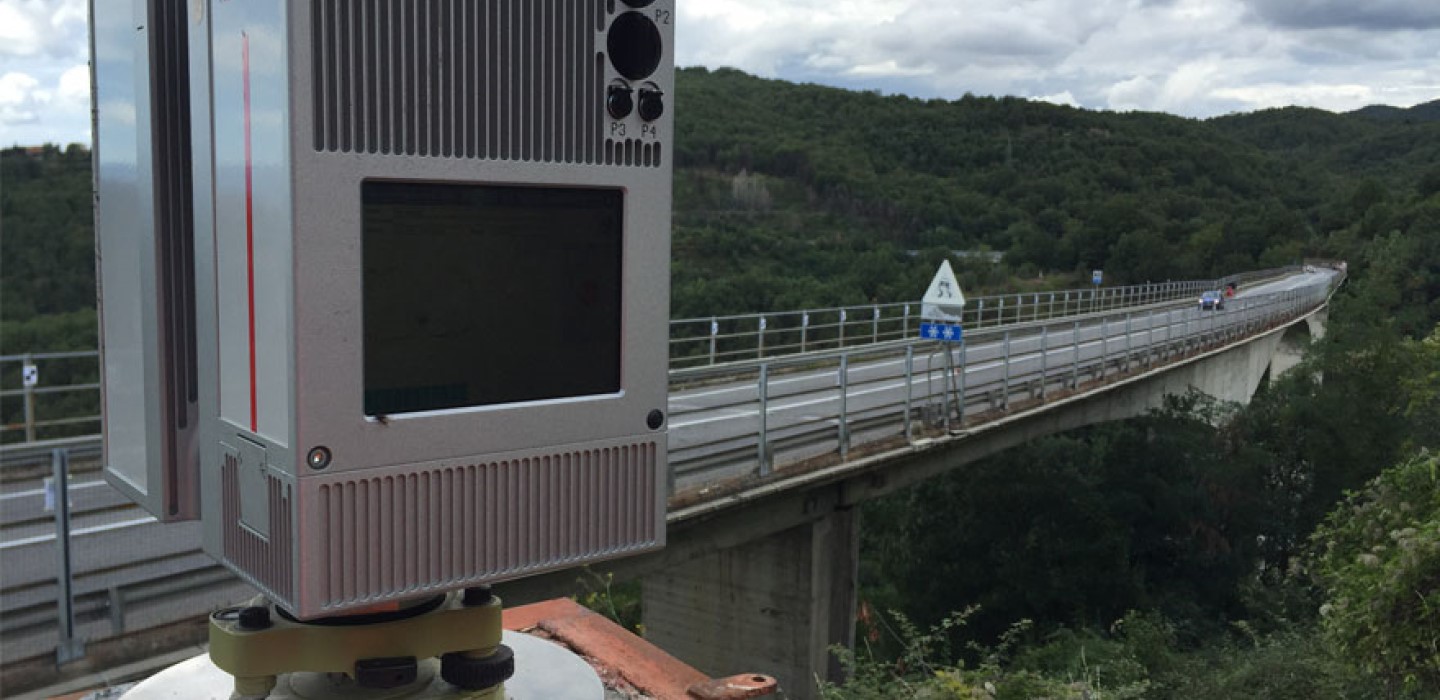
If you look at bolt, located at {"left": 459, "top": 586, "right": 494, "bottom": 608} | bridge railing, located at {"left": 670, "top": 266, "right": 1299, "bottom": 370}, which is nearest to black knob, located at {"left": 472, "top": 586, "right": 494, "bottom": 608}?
bolt, located at {"left": 459, "top": 586, "right": 494, "bottom": 608}

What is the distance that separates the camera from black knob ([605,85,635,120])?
7.11ft

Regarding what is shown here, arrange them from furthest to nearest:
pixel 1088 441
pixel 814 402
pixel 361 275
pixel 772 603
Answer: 1. pixel 1088 441
2. pixel 814 402
3. pixel 772 603
4. pixel 361 275

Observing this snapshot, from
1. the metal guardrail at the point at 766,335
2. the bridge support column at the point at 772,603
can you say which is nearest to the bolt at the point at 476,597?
the metal guardrail at the point at 766,335

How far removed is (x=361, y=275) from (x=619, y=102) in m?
0.61

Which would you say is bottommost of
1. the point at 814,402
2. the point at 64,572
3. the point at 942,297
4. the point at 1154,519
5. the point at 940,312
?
the point at 1154,519

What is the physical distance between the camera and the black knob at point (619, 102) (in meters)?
2.17

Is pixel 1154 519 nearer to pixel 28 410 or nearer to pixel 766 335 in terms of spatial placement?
pixel 766 335

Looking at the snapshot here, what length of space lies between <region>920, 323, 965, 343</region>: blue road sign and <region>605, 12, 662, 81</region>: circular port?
12961 millimetres

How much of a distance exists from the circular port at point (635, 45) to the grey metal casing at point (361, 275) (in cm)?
2

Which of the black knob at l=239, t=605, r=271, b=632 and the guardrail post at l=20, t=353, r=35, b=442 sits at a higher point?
the black knob at l=239, t=605, r=271, b=632

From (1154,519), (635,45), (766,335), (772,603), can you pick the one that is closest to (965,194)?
(766,335)

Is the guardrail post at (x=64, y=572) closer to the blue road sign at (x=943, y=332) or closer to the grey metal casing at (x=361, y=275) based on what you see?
the grey metal casing at (x=361, y=275)

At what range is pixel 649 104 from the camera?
220cm

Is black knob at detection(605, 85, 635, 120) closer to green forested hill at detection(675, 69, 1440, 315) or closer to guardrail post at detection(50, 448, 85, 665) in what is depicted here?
guardrail post at detection(50, 448, 85, 665)
